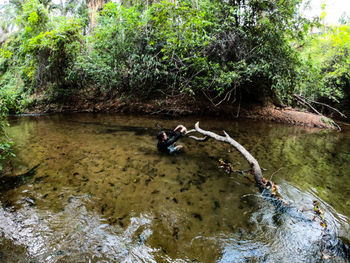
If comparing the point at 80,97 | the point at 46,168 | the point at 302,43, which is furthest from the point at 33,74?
the point at 302,43

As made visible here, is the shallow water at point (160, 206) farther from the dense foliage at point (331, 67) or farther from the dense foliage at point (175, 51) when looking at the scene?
the dense foliage at point (331, 67)

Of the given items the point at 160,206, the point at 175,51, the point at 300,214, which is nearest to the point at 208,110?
the point at 175,51

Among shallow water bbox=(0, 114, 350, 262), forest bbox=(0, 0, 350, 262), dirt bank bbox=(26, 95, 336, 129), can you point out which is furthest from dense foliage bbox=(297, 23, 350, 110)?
shallow water bbox=(0, 114, 350, 262)

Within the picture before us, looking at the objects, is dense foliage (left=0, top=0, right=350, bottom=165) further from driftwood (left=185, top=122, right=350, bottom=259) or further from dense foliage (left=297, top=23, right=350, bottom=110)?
driftwood (left=185, top=122, right=350, bottom=259)

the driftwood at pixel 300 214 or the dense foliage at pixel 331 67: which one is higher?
the dense foliage at pixel 331 67

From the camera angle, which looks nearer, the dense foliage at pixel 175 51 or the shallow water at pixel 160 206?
the shallow water at pixel 160 206

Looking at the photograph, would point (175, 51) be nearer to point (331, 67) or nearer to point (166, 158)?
point (166, 158)

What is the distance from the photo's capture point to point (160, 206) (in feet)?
9.36

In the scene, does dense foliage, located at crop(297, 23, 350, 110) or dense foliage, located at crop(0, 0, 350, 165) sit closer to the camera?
dense foliage, located at crop(0, 0, 350, 165)

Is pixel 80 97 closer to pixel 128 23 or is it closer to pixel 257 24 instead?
pixel 128 23

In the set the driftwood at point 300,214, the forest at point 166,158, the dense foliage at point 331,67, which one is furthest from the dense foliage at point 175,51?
Answer: the driftwood at point 300,214

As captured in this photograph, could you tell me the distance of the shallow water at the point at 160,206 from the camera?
206 cm

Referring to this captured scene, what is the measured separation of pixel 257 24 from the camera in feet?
27.5

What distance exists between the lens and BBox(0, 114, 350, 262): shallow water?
206 centimetres
